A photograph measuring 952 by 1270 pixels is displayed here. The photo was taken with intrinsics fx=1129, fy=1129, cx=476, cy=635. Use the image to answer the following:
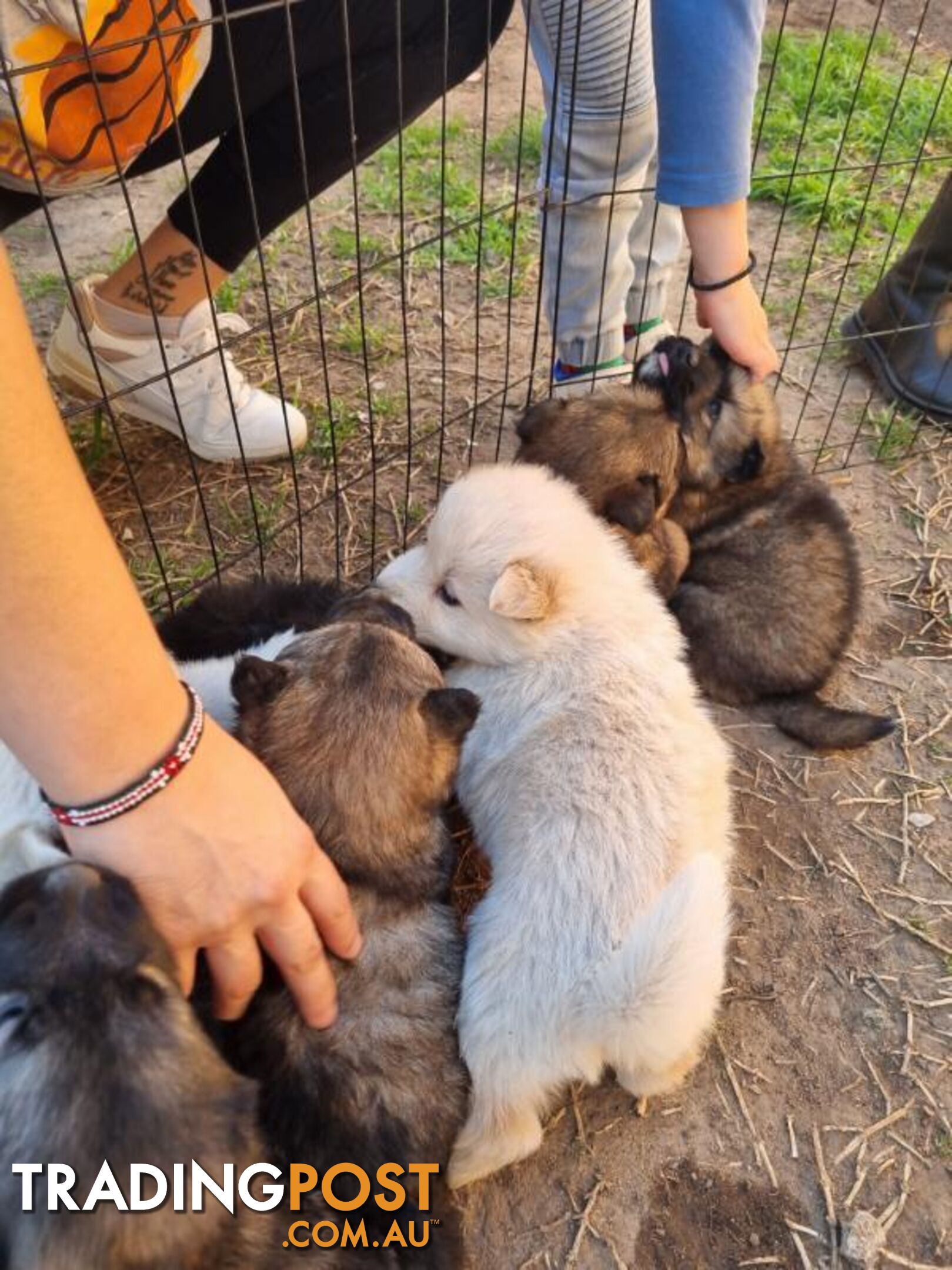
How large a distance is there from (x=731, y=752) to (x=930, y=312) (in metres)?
2.03

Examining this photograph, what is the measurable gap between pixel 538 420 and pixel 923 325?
161 centimetres

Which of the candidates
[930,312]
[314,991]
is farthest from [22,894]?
[930,312]

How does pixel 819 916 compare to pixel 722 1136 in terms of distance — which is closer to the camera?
pixel 722 1136

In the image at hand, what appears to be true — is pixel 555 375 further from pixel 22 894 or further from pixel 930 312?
pixel 22 894

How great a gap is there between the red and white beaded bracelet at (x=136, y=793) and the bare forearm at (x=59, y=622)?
15 millimetres

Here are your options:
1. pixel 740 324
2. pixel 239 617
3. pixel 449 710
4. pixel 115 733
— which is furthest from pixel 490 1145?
pixel 740 324

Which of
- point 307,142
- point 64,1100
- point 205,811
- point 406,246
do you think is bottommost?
point 406,246

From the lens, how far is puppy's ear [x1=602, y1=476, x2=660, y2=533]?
9.33 feet

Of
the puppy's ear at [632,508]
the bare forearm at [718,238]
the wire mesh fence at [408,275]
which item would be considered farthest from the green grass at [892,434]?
the puppy's ear at [632,508]

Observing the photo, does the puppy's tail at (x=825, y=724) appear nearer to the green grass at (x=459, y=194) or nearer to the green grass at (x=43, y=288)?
the green grass at (x=459, y=194)

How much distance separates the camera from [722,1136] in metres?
2.22

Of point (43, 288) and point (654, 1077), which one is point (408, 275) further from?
point (654, 1077)

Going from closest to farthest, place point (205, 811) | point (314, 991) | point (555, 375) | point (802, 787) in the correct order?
point (205, 811) < point (314, 991) < point (802, 787) < point (555, 375)

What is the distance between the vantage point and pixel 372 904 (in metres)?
2.09
